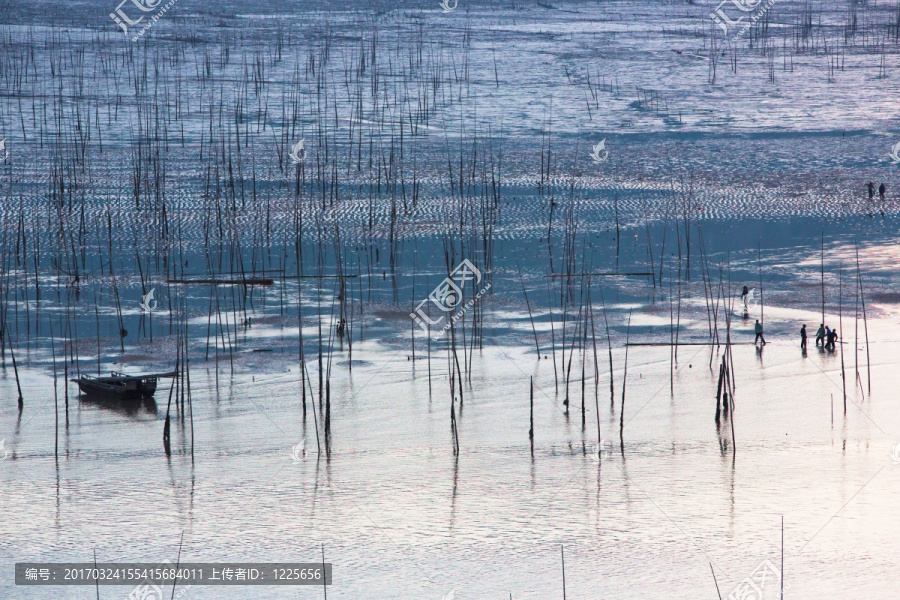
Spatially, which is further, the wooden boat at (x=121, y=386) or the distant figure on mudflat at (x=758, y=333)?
the distant figure on mudflat at (x=758, y=333)

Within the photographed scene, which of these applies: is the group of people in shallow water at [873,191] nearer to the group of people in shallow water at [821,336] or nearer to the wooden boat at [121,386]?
the group of people in shallow water at [821,336]

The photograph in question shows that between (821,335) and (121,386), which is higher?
(821,335)

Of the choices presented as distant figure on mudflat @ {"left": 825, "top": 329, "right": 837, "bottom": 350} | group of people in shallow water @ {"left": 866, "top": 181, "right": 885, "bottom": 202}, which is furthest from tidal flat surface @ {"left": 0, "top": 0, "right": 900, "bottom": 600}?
distant figure on mudflat @ {"left": 825, "top": 329, "right": 837, "bottom": 350}

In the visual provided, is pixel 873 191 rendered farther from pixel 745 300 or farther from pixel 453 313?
pixel 453 313

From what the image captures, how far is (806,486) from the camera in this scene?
30.2 ft

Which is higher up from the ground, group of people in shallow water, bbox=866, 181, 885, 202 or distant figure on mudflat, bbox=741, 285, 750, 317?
group of people in shallow water, bbox=866, 181, 885, 202

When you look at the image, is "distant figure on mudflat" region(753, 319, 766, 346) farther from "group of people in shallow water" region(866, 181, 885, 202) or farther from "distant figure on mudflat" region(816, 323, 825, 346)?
"group of people in shallow water" region(866, 181, 885, 202)

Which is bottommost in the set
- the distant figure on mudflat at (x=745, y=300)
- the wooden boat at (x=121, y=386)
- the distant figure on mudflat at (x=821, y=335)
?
the wooden boat at (x=121, y=386)

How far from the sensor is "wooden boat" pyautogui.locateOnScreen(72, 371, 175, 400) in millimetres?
10992

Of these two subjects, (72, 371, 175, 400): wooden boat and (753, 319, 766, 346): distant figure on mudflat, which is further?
(753, 319, 766, 346): distant figure on mudflat

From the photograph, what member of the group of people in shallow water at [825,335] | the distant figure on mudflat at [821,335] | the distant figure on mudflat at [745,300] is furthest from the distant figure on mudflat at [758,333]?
the distant figure on mudflat at [745,300]

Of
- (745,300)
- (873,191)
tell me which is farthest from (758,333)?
(873,191)

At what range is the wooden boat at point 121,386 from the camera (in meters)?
11.0

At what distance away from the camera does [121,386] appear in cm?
1099
